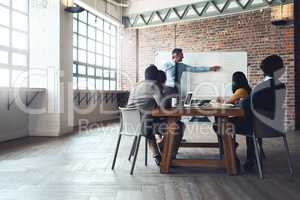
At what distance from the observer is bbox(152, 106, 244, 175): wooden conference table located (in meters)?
3.54

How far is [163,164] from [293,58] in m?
5.75

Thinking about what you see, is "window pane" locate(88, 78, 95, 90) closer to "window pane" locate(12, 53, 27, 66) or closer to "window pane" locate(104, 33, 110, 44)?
"window pane" locate(104, 33, 110, 44)

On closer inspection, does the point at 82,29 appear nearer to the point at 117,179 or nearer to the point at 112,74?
the point at 112,74

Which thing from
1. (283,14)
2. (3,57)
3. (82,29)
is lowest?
(3,57)

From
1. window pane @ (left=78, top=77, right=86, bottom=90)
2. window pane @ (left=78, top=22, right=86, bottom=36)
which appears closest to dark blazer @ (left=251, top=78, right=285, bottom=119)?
window pane @ (left=78, top=77, right=86, bottom=90)

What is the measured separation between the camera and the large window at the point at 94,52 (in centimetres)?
850

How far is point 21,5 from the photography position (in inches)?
261

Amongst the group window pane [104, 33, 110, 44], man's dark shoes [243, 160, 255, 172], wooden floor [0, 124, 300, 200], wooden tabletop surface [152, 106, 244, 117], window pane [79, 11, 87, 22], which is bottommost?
wooden floor [0, 124, 300, 200]

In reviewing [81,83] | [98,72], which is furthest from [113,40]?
[81,83]

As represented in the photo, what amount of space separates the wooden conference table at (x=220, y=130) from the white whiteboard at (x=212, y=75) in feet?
16.8

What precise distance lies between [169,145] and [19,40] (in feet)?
14.0

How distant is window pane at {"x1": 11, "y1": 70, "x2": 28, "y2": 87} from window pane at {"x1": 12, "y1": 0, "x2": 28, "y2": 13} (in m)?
1.22

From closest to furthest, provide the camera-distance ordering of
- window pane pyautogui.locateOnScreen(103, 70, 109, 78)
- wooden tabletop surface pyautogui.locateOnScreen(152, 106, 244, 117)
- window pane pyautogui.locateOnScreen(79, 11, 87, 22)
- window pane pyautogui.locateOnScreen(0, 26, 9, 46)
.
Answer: wooden tabletop surface pyautogui.locateOnScreen(152, 106, 244, 117) → window pane pyautogui.locateOnScreen(0, 26, 9, 46) → window pane pyautogui.locateOnScreen(79, 11, 87, 22) → window pane pyautogui.locateOnScreen(103, 70, 109, 78)

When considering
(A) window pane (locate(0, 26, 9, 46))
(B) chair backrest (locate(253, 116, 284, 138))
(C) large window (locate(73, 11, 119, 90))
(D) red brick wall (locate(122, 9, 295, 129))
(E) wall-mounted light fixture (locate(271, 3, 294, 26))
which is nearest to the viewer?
(B) chair backrest (locate(253, 116, 284, 138))
